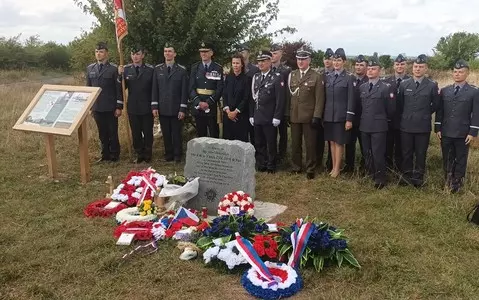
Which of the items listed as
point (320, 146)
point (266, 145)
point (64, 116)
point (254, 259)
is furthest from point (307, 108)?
point (64, 116)

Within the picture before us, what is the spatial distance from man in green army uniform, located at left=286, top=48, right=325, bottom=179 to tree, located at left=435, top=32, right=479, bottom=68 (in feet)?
88.0

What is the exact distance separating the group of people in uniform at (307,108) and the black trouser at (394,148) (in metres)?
0.01

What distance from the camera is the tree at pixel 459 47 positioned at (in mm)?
30391

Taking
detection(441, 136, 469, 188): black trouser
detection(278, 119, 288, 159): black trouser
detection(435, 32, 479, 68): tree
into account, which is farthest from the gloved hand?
detection(435, 32, 479, 68): tree

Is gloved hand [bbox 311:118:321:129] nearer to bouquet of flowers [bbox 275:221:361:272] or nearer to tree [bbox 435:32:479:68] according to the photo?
bouquet of flowers [bbox 275:221:361:272]

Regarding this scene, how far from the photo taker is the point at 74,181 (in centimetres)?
663

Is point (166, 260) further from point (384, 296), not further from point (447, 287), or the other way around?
point (447, 287)

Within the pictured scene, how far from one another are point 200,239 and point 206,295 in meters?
0.81

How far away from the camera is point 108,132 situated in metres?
7.63

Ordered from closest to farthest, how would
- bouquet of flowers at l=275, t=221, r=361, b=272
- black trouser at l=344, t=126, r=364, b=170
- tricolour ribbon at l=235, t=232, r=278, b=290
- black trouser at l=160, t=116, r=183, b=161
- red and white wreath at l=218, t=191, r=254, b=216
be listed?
tricolour ribbon at l=235, t=232, r=278, b=290 < bouquet of flowers at l=275, t=221, r=361, b=272 < red and white wreath at l=218, t=191, r=254, b=216 < black trouser at l=344, t=126, r=364, b=170 < black trouser at l=160, t=116, r=183, b=161

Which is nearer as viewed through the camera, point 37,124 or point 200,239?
point 200,239

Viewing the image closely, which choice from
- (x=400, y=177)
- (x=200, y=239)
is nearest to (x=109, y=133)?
(x=200, y=239)

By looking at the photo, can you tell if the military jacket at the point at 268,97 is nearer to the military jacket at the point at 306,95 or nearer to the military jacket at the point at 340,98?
the military jacket at the point at 306,95

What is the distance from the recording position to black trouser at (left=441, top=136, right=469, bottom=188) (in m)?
5.76
